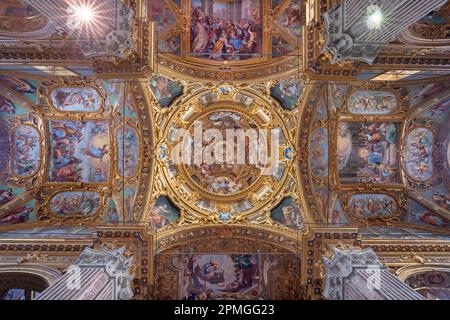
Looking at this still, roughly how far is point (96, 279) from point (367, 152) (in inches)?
376

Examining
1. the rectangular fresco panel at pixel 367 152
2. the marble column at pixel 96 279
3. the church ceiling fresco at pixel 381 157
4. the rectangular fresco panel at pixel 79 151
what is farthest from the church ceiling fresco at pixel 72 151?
the rectangular fresco panel at pixel 367 152

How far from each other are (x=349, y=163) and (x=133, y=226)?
24.8 feet

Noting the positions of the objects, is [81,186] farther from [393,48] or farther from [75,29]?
[393,48]

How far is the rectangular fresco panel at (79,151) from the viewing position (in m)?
12.3

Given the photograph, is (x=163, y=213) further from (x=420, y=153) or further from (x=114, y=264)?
(x=420, y=153)

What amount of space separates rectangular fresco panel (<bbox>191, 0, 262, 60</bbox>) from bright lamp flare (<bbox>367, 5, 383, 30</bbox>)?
527 cm

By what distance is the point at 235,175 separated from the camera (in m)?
13.0

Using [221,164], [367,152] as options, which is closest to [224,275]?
[221,164]

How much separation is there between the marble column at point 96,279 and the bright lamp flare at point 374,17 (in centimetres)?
824

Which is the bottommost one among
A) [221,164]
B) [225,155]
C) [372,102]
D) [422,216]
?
[422,216]

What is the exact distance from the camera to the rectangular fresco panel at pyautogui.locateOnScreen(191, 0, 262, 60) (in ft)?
40.5

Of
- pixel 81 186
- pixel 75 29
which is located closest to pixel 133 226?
pixel 81 186

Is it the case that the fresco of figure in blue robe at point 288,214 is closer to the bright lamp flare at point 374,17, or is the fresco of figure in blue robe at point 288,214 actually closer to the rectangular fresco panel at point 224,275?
the rectangular fresco panel at point 224,275

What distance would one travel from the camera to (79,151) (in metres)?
12.3
